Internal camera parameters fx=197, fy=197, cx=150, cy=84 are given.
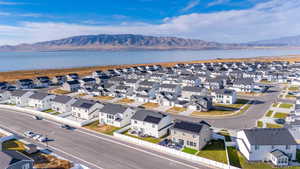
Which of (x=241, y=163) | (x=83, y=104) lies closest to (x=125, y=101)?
(x=83, y=104)

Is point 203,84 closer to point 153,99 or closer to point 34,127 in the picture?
point 153,99

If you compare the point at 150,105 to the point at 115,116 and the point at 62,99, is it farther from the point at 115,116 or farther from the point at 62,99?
the point at 62,99

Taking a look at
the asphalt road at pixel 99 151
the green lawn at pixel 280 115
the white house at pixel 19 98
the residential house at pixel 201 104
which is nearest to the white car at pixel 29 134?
the asphalt road at pixel 99 151

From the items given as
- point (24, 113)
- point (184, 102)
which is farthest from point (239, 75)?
point (24, 113)

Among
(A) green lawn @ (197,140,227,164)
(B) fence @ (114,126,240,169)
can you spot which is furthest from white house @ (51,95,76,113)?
(A) green lawn @ (197,140,227,164)

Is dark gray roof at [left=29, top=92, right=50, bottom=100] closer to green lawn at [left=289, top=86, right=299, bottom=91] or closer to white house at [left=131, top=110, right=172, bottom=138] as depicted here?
white house at [left=131, top=110, right=172, bottom=138]

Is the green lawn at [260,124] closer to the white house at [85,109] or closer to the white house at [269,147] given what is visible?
the white house at [269,147]
